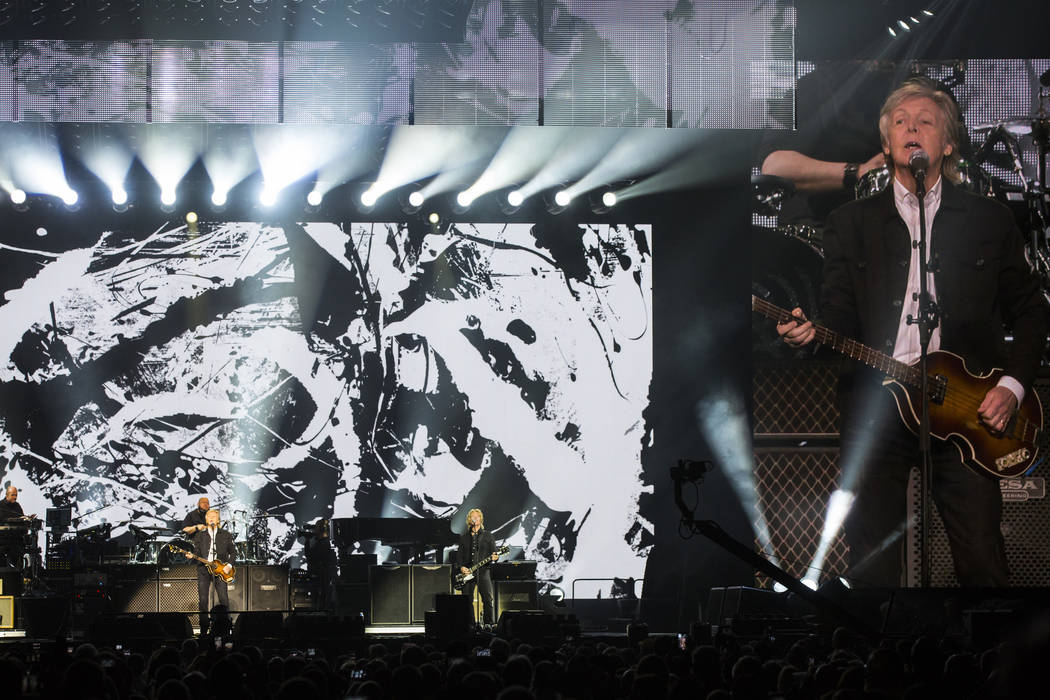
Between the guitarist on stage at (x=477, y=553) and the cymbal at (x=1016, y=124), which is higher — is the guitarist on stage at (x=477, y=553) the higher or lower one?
the lower one

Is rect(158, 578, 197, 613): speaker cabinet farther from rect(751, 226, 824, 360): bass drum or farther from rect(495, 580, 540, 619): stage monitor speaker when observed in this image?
rect(751, 226, 824, 360): bass drum

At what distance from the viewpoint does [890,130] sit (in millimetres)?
13578

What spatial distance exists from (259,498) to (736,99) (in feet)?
23.5

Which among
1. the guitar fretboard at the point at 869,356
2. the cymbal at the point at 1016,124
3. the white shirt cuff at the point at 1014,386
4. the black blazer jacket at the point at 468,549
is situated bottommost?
the black blazer jacket at the point at 468,549

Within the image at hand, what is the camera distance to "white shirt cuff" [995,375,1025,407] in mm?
12195

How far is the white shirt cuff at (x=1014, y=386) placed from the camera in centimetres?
1220

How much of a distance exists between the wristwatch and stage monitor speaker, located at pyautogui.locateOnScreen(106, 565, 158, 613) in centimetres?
871

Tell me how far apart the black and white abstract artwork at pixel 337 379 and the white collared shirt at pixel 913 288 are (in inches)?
119

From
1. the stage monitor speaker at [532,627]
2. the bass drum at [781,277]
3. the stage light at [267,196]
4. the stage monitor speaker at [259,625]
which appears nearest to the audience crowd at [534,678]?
the stage monitor speaker at [532,627]

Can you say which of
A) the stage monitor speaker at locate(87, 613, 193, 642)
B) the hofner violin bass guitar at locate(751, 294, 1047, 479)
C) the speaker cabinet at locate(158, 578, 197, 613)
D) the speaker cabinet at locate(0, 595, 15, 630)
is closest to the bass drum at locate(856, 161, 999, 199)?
the hofner violin bass guitar at locate(751, 294, 1047, 479)

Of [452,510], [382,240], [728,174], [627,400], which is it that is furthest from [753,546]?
[382,240]

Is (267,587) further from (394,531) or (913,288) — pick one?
(913,288)

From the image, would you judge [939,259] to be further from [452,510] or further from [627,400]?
[452,510]

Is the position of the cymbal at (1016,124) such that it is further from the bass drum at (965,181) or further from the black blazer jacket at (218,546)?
the black blazer jacket at (218,546)
